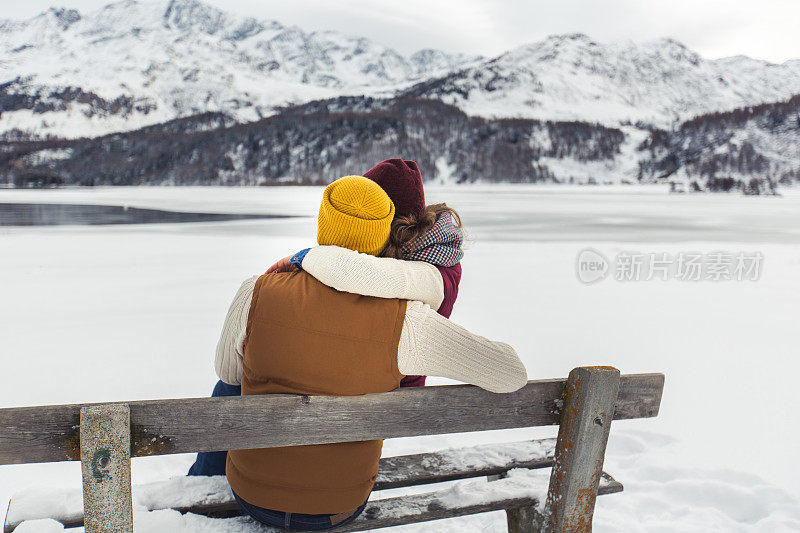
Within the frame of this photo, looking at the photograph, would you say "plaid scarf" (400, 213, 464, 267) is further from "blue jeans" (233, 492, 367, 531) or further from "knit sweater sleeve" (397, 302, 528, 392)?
"blue jeans" (233, 492, 367, 531)

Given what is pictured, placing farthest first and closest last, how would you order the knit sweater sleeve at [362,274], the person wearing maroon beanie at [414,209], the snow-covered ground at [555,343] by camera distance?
the snow-covered ground at [555,343] → the person wearing maroon beanie at [414,209] → the knit sweater sleeve at [362,274]

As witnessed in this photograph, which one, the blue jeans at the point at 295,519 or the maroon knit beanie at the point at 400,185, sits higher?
the maroon knit beanie at the point at 400,185

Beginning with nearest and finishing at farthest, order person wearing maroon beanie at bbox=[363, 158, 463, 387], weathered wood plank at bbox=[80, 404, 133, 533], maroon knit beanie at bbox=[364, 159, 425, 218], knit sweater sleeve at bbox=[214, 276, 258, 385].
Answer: weathered wood plank at bbox=[80, 404, 133, 533] < knit sweater sleeve at bbox=[214, 276, 258, 385] < person wearing maroon beanie at bbox=[363, 158, 463, 387] < maroon knit beanie at bbox=[364, 159, 425, 218]

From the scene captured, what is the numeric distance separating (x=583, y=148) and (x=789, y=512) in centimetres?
11704

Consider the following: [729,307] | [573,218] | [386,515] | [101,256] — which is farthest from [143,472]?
[573,218]

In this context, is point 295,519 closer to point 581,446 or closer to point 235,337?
point 235,337

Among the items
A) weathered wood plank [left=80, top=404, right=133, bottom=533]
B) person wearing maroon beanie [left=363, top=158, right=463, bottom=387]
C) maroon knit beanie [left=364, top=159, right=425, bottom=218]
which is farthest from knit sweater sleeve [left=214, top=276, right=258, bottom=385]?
maroon knit beanie [left=364, top=159, right=425, bottom=218]

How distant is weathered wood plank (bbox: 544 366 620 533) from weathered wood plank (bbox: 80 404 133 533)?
1.30m

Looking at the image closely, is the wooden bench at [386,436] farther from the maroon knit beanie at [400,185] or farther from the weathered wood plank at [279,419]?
the maroon knit beanie at [400,185]

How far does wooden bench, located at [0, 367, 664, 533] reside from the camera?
1.54 meters

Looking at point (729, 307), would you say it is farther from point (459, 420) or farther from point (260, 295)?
point (260, 295)

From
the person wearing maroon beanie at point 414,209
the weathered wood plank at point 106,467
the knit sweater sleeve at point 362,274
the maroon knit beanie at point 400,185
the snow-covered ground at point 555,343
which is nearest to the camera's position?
the weathered wood plank at point 106,467

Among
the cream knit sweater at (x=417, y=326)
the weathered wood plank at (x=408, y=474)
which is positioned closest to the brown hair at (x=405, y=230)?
the cream knit sweater at (x=417, y=326)

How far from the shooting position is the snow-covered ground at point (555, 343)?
10.8ft
